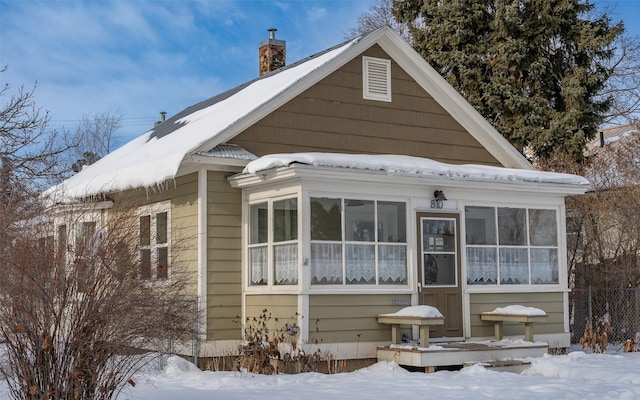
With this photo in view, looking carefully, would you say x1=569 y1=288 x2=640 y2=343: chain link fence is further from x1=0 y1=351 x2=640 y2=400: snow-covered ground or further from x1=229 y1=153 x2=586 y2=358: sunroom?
x1=0 y1=351 x2=640 y2=400: snow-covered ground

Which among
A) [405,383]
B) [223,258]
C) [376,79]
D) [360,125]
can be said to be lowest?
[405,383]

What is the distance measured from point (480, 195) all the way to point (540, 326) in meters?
2.69

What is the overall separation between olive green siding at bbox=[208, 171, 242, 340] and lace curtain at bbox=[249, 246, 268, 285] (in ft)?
0.65

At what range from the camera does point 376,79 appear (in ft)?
50.1

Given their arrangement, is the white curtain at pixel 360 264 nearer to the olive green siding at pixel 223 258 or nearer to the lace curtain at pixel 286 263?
the lace curtain at pixel 286 263

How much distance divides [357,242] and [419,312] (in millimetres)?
1541

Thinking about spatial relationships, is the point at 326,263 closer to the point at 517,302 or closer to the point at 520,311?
the point at 520,311

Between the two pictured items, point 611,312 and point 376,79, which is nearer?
point 376,79

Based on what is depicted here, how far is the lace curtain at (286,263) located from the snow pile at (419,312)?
171 cm

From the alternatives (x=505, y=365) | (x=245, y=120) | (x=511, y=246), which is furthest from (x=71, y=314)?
(x=511, y=246)

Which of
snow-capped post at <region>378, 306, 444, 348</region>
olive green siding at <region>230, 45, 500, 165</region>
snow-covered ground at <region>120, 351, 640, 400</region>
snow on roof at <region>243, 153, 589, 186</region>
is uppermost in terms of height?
olive green siding at <region>230, 45, 500, 165</region>

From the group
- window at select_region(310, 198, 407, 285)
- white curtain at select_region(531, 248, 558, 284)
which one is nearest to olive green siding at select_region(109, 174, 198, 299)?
window at select_region(310, 198, 407, 285)

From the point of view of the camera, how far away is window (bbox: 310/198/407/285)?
12812 mm

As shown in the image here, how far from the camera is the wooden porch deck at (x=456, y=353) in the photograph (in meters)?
12.3
